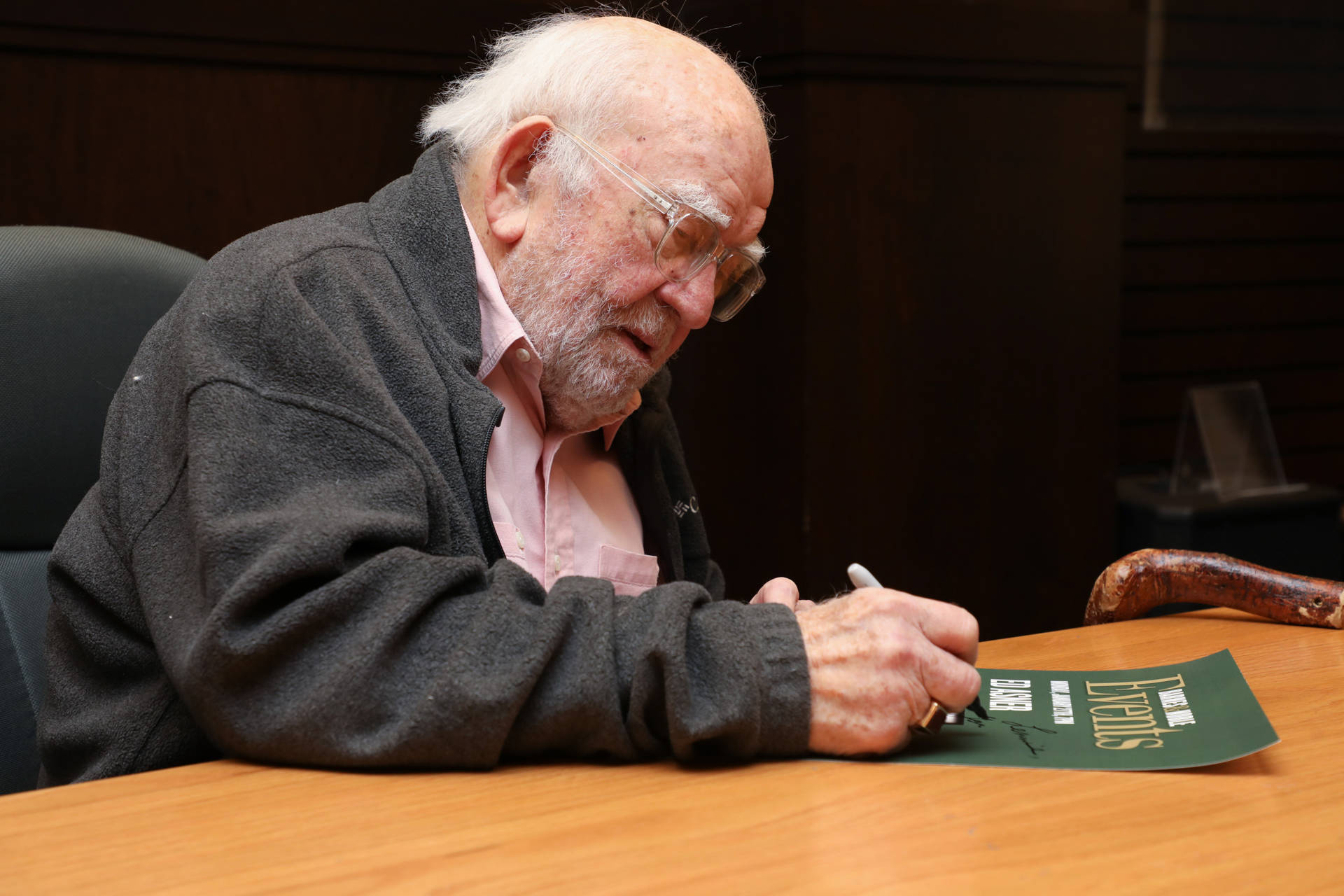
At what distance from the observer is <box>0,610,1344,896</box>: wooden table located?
27.0 inches

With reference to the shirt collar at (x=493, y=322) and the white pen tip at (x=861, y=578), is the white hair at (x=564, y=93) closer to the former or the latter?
the shirt collar at (x=493, y=322)

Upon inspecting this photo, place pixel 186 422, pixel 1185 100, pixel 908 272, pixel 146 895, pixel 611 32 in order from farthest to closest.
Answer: pixel 1185 100
pixel 908 272
pixel 611 32
pixel 186 422
pixel 146 895

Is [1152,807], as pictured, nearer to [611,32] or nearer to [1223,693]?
[1223,693]

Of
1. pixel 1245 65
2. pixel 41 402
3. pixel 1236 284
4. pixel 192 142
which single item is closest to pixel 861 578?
pixel 41 402

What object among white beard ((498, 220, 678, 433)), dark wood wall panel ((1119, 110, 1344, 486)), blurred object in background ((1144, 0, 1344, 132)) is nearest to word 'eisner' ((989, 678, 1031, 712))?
white beard ((498, 220, 678, 433))

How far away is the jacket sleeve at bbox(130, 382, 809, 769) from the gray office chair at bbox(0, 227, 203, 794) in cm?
41

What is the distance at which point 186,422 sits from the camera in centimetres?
92

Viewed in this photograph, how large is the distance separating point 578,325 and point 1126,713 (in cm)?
65

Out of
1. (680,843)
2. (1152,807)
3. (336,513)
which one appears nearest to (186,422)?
(336,513)

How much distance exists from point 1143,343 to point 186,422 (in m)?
3.41

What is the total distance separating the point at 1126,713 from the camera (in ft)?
3.22

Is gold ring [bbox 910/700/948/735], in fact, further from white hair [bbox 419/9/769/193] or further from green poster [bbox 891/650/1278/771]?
white hair [bbox 419/9/769/193]

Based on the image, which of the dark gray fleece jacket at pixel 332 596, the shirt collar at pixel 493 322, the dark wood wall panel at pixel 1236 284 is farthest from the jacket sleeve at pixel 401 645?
the dark wood wall panel at pixel 1236 284

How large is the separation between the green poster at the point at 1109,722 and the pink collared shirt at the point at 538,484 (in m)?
0.42
